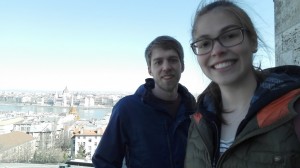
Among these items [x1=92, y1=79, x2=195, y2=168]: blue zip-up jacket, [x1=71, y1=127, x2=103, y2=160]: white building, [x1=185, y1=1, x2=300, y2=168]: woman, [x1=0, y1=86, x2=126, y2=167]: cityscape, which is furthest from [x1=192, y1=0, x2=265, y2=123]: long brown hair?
[x1=71, y1=127, x2=103, y2=160]: white building

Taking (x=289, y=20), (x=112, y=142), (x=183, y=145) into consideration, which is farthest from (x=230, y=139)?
(x=289, y=20)

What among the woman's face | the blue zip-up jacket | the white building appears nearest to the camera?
the woman's face

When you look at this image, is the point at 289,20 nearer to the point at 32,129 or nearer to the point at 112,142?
the point at 112,142

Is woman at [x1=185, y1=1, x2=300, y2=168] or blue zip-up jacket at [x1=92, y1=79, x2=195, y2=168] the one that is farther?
blue zip-up jacket at [x1=92, y1=79, x2=195, y2=168]

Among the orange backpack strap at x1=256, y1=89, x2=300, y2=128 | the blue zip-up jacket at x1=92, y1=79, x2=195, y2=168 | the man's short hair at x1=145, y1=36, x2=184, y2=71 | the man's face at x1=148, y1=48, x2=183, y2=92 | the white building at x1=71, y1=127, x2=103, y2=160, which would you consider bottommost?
the white building at x1=71, y1=127, x2=103, y2=160

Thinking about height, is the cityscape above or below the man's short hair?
below

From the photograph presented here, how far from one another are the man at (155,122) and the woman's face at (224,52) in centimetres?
52

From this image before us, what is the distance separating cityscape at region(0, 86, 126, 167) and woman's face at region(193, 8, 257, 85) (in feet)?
6.69

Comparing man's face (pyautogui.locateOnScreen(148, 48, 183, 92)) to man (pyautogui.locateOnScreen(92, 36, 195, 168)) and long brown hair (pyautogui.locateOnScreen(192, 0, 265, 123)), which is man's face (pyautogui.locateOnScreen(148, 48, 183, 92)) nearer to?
man (pyautogui.locateOnScreen(92, 36, 195, 168))

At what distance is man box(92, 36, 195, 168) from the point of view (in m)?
1.29

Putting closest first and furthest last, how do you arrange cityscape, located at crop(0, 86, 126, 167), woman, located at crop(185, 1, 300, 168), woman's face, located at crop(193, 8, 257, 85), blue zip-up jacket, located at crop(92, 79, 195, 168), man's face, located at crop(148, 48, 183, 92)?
woman, located at crop(185, 1, 300, 168) < woman's face, located at crop(193, 8, 257, 85) < blue zip-up jacket, located at crop(92, 79, 195, 168) < man's face, located at crop(148, 48, 183, 92) < cityscape, located at crop(0, 86, 126, 167)

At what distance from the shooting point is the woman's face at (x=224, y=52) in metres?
0.80

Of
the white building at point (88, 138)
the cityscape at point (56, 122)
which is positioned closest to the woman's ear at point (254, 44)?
the cityscape at point (56, 122)

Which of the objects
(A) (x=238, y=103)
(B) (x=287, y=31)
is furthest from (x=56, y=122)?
(A) (x=238, y=103)
